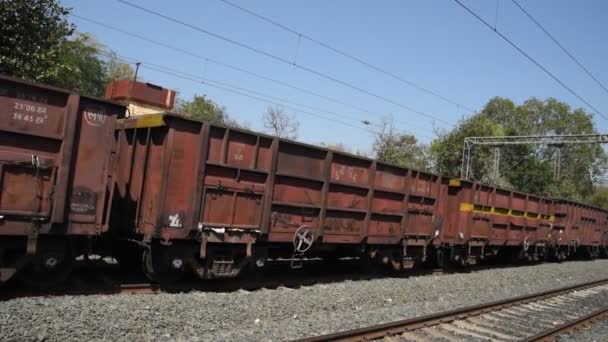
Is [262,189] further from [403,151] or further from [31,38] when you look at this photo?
[403,151]

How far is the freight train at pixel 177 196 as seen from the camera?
6.88 meters

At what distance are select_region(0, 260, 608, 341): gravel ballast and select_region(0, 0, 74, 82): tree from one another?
9.20 meters

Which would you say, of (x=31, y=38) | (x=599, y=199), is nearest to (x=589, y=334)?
(x=31, y=38)

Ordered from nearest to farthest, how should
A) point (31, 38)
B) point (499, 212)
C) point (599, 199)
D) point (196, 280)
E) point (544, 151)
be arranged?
point (196, 280)
point (31, 38)
point (499, 212)
point (544, 151)
point (599, 199)

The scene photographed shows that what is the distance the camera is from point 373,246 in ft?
40.9

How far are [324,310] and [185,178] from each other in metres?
3.21

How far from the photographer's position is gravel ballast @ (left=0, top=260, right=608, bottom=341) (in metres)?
5.95

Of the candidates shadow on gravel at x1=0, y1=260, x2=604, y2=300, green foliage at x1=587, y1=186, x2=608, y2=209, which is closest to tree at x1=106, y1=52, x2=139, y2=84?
shadow on gravel at x1=0, y1=260, x2=604, y2=300

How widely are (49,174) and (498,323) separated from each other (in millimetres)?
7668

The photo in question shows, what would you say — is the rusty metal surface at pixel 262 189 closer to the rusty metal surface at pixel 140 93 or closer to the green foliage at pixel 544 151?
the rusty metal surface at pixel 140 93

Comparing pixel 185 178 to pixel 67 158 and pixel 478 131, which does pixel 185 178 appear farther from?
pixel 478 131

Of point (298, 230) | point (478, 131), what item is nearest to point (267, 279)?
point (298, 230)

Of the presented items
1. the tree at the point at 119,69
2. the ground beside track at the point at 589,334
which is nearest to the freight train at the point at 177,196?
the ground beside track at the point at 589,334

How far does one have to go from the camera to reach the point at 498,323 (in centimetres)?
902
